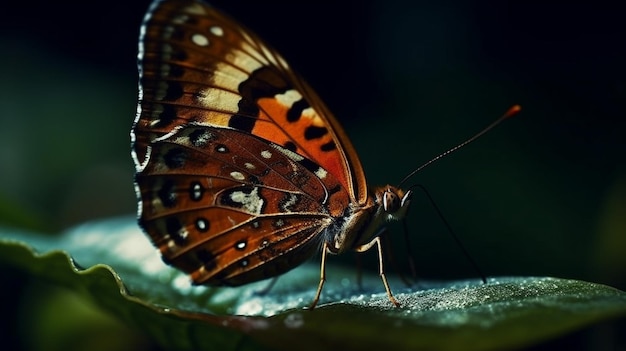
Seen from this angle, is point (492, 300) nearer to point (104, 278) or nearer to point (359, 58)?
point (104, 278)

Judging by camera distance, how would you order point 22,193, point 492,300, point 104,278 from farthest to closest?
1. point 22,193
2. point 104,278
3. point 492,300

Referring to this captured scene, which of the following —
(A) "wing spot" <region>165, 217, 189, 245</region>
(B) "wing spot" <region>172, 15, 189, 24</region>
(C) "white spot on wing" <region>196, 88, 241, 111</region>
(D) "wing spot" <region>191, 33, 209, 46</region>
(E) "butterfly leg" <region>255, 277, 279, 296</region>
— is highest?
(B) "wing spot" <region>172, 15, 189, 24</region>

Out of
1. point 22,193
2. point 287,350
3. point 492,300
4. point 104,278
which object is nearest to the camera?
point 287,350

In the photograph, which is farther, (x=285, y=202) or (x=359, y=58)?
(x=359, y=58)

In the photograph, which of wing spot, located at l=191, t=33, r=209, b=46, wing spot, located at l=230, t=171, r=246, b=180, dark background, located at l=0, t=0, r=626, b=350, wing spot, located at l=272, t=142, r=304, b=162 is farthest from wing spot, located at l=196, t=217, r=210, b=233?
dark background, located at l=0, t=0, r=626, b=350

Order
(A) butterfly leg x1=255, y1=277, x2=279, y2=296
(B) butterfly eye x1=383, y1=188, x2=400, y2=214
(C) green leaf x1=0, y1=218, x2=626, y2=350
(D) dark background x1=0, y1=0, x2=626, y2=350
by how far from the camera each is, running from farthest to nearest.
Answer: (D) dark background x1=0, y1=0, x2=626, y2=350 < (A) butterfly leg x1=255, y1=277, x2=279, y2=296 < (B) butterfly eye x1=383, y1=188, x2=400, y2=214 < (C) green leaf x1=0, y1=218, x2=626, y2=350

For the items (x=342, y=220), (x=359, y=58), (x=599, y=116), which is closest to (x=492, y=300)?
(x=342, y=220)

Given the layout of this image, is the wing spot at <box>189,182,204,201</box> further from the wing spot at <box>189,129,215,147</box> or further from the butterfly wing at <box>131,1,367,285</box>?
the wing spot at <box>189,129,215,147</box>

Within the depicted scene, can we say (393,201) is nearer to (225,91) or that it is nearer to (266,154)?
(266,154)
